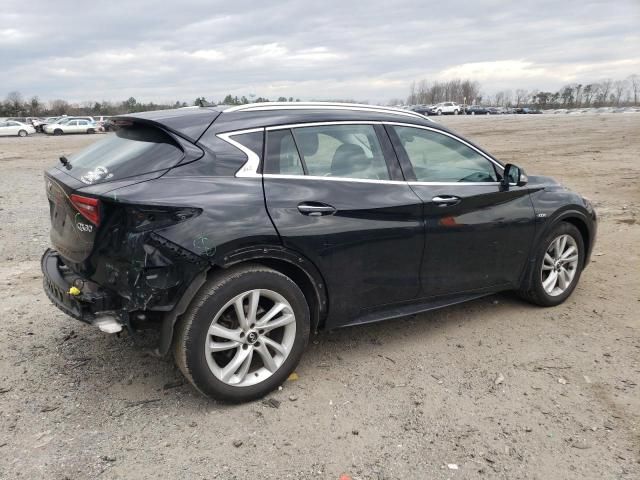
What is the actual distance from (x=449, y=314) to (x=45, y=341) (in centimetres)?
330

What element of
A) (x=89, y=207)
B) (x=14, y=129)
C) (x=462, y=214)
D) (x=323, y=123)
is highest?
(x=323, y=123)

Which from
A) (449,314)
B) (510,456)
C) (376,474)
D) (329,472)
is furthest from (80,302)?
(449,314)

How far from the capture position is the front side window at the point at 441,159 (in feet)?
13.1

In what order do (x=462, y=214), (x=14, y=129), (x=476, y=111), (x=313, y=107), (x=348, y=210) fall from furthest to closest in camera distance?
(x=476, y=111) < (x=14, y=129) < (x=462, y=214) < (x=313, y=107) < (x=348, y=210)

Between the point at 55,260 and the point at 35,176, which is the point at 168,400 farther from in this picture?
the point at 35,176

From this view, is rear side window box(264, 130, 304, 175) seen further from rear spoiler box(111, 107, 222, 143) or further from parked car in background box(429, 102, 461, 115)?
parked car in background box(429, 102, 461, 115)

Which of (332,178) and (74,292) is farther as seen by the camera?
(332,178)

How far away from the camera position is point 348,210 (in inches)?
139

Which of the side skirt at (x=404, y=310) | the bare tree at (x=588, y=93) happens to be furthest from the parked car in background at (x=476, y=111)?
the side skirt at (x=404, y=310)

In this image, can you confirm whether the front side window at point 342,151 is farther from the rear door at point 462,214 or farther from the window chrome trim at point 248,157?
the window chrome trim at point 248,157

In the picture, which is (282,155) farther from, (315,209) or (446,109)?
(446,109)

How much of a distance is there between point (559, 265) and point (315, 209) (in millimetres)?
2635

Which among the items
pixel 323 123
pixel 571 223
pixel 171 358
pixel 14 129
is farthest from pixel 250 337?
pixel 14 129

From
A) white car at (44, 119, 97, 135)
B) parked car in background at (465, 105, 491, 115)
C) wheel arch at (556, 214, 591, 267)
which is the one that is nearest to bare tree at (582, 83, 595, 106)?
parked car in background at (465, 105, 491, 115)
